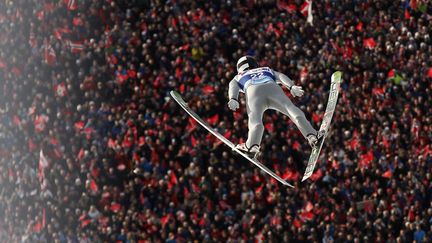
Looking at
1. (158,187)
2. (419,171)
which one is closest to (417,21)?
(419,171)

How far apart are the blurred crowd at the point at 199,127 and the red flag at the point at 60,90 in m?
0.04

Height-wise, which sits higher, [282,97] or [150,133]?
[282,97]

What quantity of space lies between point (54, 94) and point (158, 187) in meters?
4.60

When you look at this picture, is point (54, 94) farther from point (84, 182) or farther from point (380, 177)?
point (380, 177)

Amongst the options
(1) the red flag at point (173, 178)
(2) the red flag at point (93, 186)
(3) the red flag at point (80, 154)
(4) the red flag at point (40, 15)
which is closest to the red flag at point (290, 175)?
(1) the red flag at point (173, 178)

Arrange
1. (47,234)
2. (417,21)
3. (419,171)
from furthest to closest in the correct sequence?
(417,21), (47,234), (419,171)

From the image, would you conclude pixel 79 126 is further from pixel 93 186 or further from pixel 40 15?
pixel 40 15

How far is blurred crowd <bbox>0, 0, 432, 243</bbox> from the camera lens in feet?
94.9

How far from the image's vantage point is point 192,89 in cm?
3225

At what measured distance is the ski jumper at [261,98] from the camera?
2352 cm

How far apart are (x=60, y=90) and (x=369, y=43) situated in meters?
7.27

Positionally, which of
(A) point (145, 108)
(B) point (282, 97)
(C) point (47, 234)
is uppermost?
(B) point (282, 97)

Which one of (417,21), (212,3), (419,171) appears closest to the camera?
(419,171)

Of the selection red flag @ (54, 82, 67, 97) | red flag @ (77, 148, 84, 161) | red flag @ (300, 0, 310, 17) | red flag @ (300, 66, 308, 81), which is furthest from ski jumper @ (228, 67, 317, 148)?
red flag @ (300, 0, 310, 17)
